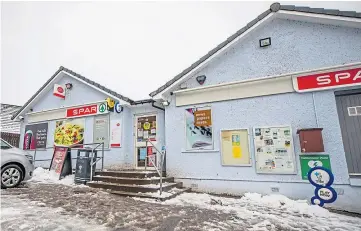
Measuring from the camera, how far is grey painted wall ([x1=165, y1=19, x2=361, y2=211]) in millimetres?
5961

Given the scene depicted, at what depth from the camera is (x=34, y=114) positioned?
38.9ft

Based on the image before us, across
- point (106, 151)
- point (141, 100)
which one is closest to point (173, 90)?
point (141, 100)

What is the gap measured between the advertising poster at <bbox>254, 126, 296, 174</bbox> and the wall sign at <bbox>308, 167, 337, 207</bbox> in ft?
1.71

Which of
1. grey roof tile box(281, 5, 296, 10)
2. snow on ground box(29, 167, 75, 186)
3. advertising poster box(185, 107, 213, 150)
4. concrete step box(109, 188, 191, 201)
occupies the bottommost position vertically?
concrete step box(109, 188, 191, 201)

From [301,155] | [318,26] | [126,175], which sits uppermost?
[318,26]

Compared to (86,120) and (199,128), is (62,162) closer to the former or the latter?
(86,120)

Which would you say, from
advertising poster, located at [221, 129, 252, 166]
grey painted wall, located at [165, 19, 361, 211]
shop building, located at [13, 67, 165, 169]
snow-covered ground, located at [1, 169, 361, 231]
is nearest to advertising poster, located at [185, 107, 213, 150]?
grey painted wall, located at [165, 19, 361, 211]

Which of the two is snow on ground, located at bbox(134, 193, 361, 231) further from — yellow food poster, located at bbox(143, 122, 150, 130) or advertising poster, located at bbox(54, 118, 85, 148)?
advertising poster, located at bbox(54, 118, 85, 148)

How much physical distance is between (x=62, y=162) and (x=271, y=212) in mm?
8228

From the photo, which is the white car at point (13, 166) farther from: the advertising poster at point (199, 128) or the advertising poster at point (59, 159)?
the advertising poster at point (199, 128)

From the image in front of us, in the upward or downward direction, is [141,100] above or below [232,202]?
above

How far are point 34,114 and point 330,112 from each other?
47.2ft

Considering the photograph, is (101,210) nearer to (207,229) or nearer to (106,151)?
(207,229)

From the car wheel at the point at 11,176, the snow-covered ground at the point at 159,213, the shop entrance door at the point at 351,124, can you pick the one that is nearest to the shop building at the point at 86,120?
the car wheel at the point at 11,176
